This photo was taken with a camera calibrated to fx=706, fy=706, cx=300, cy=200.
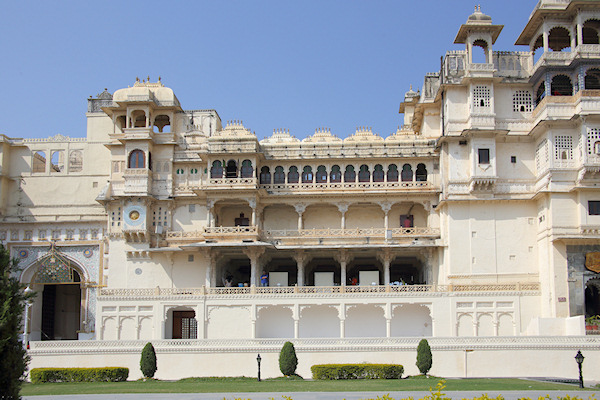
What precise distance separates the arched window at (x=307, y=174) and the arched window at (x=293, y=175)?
398 mm

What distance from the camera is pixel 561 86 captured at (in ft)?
143

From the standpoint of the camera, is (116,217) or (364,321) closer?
(364,321)

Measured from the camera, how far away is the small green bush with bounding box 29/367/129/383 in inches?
1305

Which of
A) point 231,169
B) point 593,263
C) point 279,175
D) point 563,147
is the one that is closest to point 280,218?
point 279,175

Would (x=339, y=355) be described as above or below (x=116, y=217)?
below

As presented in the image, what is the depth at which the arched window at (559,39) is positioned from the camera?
44.2 metres

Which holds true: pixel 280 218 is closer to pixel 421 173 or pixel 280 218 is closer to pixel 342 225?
pixel 342 225

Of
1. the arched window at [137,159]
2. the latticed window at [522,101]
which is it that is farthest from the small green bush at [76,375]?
the latticed window at [522,101]

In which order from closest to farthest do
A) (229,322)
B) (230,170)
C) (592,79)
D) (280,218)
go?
(229,322) → (592,79) → (230,170) → (280,218)

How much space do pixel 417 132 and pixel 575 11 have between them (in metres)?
13.2

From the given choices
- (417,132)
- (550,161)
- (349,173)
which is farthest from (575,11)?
(349,173)

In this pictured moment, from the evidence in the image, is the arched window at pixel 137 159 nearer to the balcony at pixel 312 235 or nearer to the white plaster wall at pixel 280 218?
the balcony at pixel 312 235

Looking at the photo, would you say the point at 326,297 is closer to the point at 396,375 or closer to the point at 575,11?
the point at 396,375

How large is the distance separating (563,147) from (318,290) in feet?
54.4
